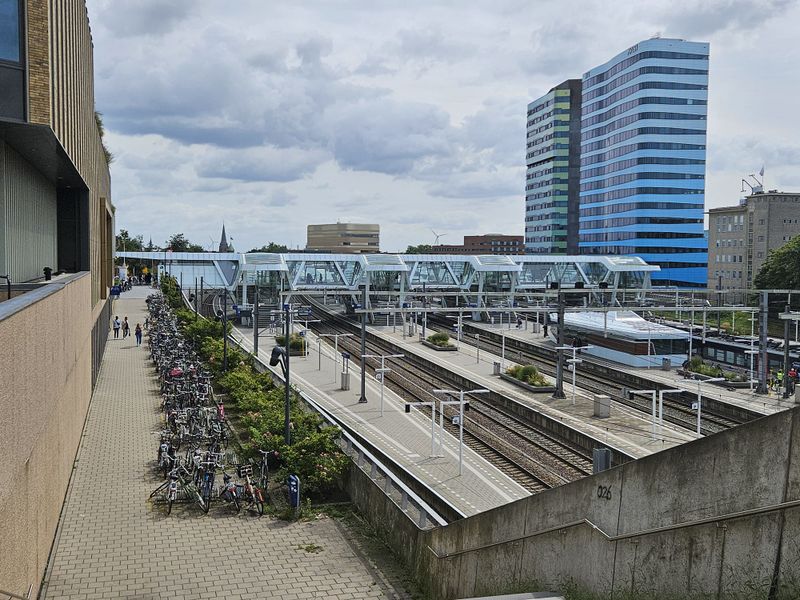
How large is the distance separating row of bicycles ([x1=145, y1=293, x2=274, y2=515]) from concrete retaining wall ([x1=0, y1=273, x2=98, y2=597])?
2.47 meters

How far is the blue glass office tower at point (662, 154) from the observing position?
9800 cm

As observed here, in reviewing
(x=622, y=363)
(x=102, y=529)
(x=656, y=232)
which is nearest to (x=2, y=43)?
(x=102, y=529)

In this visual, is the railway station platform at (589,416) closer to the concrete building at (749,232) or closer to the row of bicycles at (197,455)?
the row of bicycles at (197,455)

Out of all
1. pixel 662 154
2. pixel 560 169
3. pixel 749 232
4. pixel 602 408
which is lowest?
pixel 602 408

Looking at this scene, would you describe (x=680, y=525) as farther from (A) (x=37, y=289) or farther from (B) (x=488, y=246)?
(B) (x=488, y=246)

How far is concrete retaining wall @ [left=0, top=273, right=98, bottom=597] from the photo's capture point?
814 centimetres

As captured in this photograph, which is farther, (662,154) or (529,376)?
(662,154)

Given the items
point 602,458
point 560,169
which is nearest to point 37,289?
point 602,458

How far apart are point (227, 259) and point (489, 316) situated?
24.2 metres

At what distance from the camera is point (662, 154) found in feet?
326

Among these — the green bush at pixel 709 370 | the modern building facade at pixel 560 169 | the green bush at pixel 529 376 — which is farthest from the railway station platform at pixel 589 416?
the modern building facade at pixel 560 169

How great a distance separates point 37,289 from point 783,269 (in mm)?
62754

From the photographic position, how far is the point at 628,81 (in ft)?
334

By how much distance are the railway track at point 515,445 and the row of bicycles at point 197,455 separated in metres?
7.13
